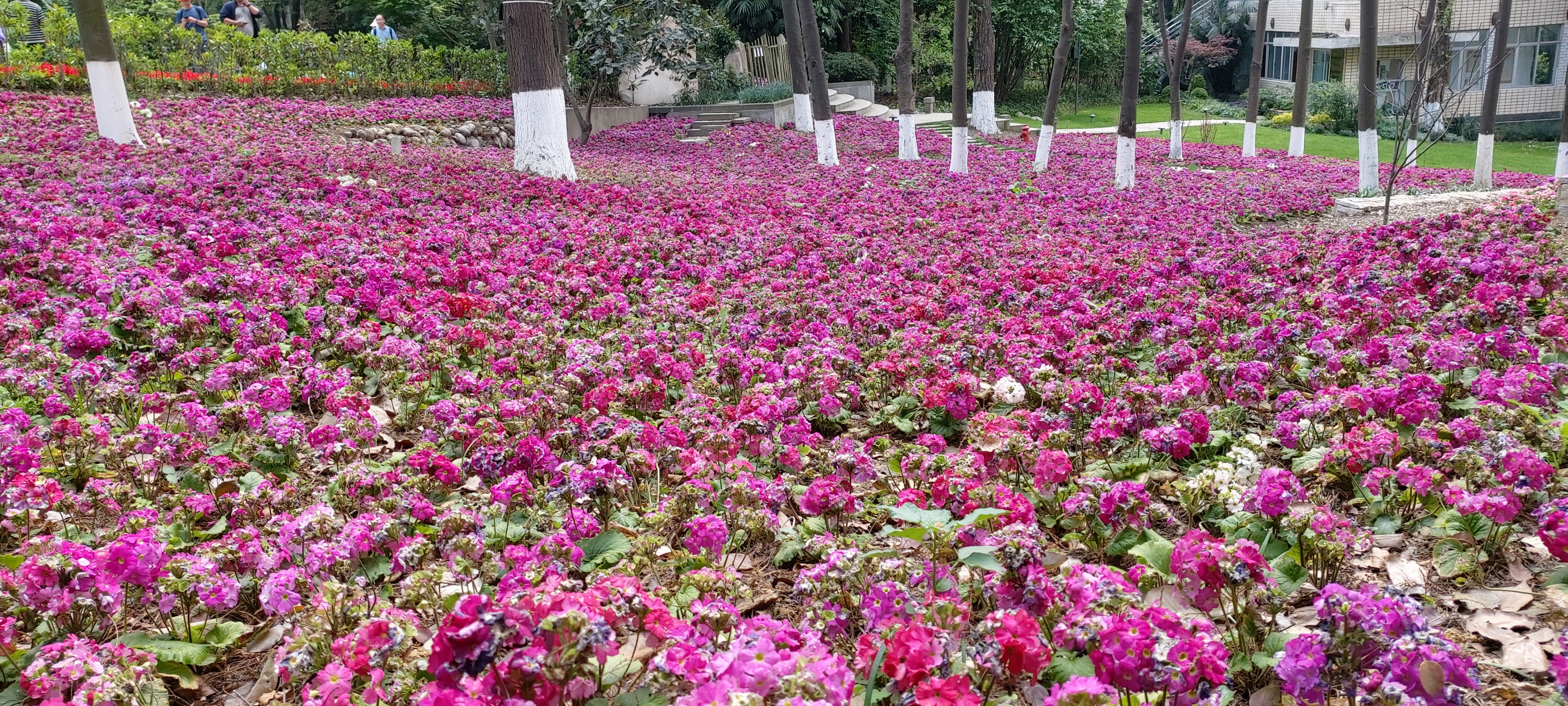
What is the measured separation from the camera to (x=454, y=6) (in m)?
30.0

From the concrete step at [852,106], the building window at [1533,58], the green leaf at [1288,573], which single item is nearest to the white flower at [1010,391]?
the green leaf at [1288,573]

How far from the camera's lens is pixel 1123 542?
10.6 feet

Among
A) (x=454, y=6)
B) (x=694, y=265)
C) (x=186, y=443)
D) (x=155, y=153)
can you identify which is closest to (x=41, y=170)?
(x=155, y=153)

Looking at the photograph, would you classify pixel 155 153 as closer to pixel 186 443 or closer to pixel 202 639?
pixel 186 443

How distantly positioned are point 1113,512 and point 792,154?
1735cm

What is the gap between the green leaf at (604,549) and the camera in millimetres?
3184

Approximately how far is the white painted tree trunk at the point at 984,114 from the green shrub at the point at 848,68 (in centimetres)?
732

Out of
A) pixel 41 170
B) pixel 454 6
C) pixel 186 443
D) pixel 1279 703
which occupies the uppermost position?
pixel 454 6

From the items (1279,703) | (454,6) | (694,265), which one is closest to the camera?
(1279,703)

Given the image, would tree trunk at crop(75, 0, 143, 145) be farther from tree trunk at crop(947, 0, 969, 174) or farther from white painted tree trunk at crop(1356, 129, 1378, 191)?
white painted tree trunk at crop(1356, 129, 1378, 191)

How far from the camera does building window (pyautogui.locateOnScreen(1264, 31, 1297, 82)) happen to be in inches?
1761

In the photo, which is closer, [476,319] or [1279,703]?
[1279,703]

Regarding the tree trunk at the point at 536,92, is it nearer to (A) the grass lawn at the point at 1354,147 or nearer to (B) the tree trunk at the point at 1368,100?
(B) the tree trunk at the point at 1368,100

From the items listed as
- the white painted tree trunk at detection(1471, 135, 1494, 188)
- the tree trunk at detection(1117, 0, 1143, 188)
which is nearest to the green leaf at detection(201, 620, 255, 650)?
the tree trunk at detection(1117, 0, 1143, 188)
